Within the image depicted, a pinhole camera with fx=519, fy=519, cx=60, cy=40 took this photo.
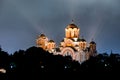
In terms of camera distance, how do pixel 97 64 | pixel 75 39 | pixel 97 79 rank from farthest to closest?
pixel 75 39
pixel 97 64
pixel 97 79

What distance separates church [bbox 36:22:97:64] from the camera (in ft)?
340

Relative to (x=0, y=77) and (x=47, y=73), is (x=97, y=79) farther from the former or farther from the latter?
(x=0, y=77)

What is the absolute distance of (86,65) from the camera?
78125mm

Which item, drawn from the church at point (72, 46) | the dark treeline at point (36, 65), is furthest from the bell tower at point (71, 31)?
the dark treeline at point (36, 65)

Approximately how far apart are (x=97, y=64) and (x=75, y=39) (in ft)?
91.4

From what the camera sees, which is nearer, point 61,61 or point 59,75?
point 59,75

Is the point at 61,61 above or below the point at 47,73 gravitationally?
above

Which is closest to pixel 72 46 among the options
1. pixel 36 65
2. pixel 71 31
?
pixel 71 31

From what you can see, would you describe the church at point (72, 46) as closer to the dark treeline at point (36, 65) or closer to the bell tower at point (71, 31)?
the bell tower at point (71, 31)

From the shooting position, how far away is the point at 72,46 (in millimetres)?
105125

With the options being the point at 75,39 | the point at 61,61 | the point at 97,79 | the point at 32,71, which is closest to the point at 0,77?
the point at 32,71

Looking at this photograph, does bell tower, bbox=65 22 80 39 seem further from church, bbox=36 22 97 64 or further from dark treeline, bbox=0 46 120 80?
dark treeline, bbox=0 46 120 80

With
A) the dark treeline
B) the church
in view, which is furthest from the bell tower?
the dark treeline

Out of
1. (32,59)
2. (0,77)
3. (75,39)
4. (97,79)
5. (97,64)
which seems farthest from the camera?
(75,39)
